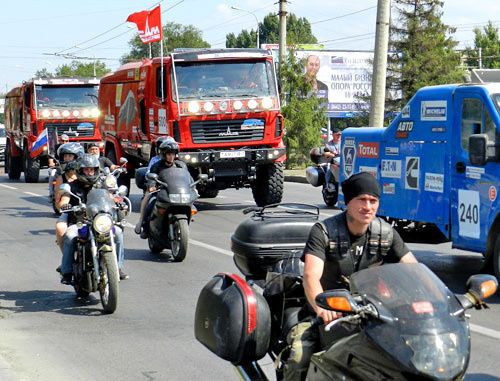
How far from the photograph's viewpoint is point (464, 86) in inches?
373

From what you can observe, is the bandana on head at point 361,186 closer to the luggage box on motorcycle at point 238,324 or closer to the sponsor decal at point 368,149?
the luggage box on motorcycle at point 238,324

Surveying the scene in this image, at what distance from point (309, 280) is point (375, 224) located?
50cm

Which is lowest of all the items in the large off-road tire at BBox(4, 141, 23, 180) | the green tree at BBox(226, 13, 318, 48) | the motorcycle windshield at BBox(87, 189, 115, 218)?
the large off-road tire at BBox(4, 141, 23, 180)

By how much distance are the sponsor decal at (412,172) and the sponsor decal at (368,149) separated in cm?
68

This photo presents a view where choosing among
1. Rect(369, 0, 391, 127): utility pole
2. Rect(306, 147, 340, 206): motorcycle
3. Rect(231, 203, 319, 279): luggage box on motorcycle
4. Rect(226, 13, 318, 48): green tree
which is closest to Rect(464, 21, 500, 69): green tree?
Rect(226, 13, 318, 48): green tree

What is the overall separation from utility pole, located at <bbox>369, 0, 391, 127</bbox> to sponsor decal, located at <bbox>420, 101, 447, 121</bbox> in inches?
430

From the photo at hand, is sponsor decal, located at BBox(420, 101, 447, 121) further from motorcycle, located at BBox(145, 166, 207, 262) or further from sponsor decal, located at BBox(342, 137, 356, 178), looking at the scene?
motorcycle, located at BBox(145, 166, 207, 262)

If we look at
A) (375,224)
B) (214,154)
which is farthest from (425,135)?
(214,154)

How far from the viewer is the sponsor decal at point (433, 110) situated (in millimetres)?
9672

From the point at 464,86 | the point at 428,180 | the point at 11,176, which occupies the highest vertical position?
the point at 464,86

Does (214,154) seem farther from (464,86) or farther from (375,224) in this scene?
(375,224)

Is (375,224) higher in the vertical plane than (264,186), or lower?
higher

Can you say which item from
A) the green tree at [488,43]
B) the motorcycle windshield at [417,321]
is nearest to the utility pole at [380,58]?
the motorcycle windshield at [417,321]

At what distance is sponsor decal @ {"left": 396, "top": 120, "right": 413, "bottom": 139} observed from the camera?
33.3 feet
